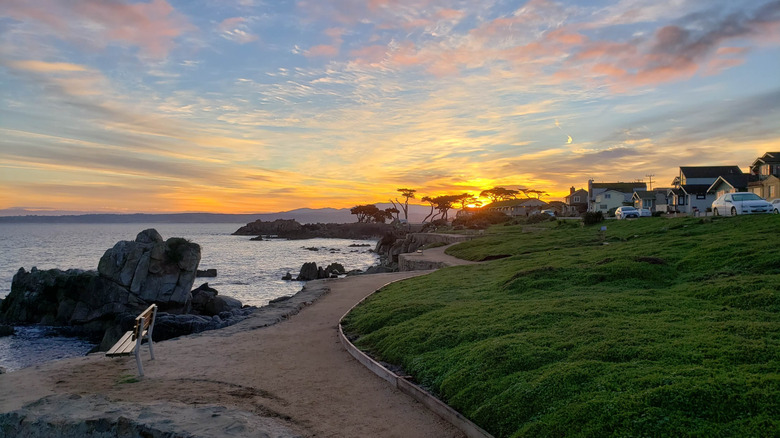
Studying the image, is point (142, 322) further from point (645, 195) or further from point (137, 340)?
point (645, 195)

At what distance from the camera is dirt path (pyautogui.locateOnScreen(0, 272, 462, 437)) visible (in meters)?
6.85

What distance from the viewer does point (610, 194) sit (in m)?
82.0

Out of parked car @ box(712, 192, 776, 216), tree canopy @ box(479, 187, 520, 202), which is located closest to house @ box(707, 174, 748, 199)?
parked car @ box(712, 192, 776, 216)

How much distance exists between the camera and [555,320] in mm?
9852

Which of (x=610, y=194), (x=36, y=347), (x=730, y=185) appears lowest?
(x=36, y=347)

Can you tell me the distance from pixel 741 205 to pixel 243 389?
3231 centimetres

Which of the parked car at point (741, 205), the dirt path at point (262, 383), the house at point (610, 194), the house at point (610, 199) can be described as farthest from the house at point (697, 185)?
the dirt path at point (262, 383)

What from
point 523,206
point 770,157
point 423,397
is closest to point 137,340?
point 423,397

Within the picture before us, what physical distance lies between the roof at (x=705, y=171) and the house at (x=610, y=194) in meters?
15.3

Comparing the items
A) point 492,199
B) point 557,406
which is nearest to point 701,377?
point 557,406

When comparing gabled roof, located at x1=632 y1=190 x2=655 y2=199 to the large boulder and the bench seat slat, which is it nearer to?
the large boulder

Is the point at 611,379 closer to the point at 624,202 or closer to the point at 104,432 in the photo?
the point at 104,432

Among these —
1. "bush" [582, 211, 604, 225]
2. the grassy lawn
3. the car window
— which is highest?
the car window

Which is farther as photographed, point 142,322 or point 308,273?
point 308,273
